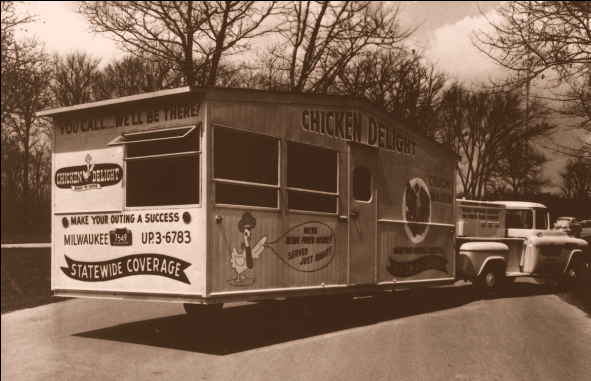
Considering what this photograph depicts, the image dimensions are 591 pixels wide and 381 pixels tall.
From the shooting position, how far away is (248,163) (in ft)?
26.8

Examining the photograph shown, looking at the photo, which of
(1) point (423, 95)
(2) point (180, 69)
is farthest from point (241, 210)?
(1) point (423, 95)

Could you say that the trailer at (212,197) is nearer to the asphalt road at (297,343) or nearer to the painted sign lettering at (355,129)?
the painted sign lettering at (355,129)

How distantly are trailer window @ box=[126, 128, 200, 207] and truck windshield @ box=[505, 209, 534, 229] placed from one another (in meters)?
9.60

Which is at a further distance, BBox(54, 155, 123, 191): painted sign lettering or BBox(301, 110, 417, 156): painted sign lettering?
BBox(301, 110, 417, 156): painted sign lettering

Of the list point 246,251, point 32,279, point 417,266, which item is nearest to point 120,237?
point 246,251

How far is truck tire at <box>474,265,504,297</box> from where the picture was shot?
13.3 metres

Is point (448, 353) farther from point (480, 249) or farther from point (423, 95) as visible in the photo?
point (423, 95)

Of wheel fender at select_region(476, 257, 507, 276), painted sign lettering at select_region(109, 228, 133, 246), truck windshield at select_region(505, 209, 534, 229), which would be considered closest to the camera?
painted sign lettering at select_region(109, 228, 133, 246)

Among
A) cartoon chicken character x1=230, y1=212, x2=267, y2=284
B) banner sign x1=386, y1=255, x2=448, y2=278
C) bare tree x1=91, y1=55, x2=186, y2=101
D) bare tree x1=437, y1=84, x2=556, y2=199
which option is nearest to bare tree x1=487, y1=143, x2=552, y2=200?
bare tree x1=437, y1=84, x2=556, y2=199

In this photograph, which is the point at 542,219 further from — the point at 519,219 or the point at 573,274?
the point at 573,274

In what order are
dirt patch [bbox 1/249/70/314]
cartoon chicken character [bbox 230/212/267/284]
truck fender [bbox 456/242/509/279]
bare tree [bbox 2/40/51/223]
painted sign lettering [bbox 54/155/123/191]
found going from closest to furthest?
bare tree [bbox 2/40/51/223]
cartoon chicken character [bbox 230/212/267/284]
painted sign lettering [bbox 54/155/123/191]
dirt patch [bbox 1/249/70/314]
truck fender [bbox 456/242/509/279]

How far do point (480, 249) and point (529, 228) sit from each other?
7.18ft

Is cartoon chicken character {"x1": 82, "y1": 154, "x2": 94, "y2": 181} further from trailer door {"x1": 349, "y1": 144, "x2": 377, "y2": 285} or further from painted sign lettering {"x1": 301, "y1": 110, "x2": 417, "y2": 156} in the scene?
trailer door {"x1": 349, "y1": 144, "x2": 377, "y2": 285}

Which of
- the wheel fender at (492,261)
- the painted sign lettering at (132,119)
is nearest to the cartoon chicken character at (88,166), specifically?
the painted sign lettering at (132,119)
